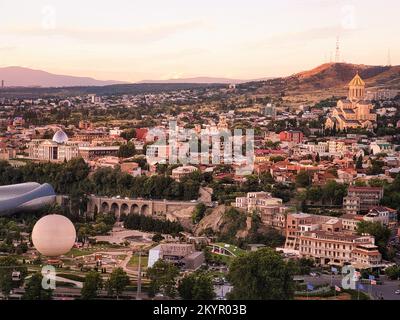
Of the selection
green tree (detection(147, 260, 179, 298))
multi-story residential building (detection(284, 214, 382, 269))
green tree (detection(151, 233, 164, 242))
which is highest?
green tree (detection(147, 260, 179, 298))

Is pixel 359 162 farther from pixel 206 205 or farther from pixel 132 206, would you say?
pixel 132 206

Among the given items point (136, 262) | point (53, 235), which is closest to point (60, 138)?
point (136, 262)

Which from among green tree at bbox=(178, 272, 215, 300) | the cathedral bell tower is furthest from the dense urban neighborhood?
the cathedral bell tower

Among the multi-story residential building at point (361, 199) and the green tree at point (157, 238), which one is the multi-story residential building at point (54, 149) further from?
the multi-story residential building at point (361, 199)

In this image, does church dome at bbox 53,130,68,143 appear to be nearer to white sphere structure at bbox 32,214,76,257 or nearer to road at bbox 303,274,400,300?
white sphere structure at bbox 32,214,76,257

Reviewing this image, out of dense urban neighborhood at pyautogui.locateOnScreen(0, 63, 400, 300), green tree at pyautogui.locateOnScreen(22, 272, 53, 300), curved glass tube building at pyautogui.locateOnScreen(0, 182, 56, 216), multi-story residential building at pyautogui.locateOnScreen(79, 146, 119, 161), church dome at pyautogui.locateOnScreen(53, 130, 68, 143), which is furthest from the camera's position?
church dome at pyautogui.locateOnScreen(53, 130, 68, 143)

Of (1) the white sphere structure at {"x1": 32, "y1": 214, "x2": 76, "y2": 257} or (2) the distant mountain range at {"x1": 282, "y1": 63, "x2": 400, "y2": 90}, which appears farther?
(2) the distant mountain range at {"x1": 282, "y1": 63, "x2": 400, "y2": 90}
